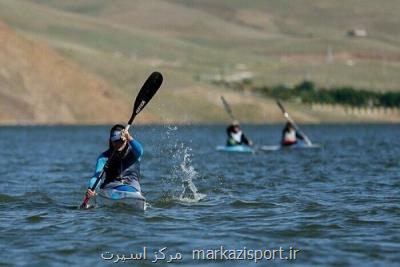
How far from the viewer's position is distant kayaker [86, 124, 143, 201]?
22.6 m

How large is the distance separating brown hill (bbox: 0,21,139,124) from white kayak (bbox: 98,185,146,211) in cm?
8130

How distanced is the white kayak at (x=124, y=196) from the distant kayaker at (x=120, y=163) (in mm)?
131

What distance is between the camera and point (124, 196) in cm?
2248

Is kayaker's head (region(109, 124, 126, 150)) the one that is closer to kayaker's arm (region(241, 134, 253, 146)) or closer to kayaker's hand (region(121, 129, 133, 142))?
kayaker's hand (region(121, 129, 133, 142))

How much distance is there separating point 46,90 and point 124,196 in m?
86.0

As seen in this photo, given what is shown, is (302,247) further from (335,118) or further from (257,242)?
(335,118)

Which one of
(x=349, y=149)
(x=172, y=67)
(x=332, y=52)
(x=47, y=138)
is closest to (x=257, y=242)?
(x=349, y=149)

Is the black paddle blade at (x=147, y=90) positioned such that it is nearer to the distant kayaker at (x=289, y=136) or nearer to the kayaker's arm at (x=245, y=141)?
the kayaker's arm at (x=245, y=141)

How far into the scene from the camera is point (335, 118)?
133750mm

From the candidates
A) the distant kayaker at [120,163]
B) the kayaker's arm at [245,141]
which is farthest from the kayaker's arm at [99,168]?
the kayaker's arm at [245,141]

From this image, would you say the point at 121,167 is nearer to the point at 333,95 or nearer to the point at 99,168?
the point at 99,168

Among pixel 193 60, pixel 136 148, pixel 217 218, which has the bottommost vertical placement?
pixel 217 218

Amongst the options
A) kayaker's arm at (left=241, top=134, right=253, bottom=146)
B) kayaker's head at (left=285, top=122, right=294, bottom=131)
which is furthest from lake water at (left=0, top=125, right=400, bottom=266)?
kayaker's head at (left=285, top=122, right=294, bottom=131)

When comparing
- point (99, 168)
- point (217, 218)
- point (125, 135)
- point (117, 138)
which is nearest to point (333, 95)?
point (99, 168)
